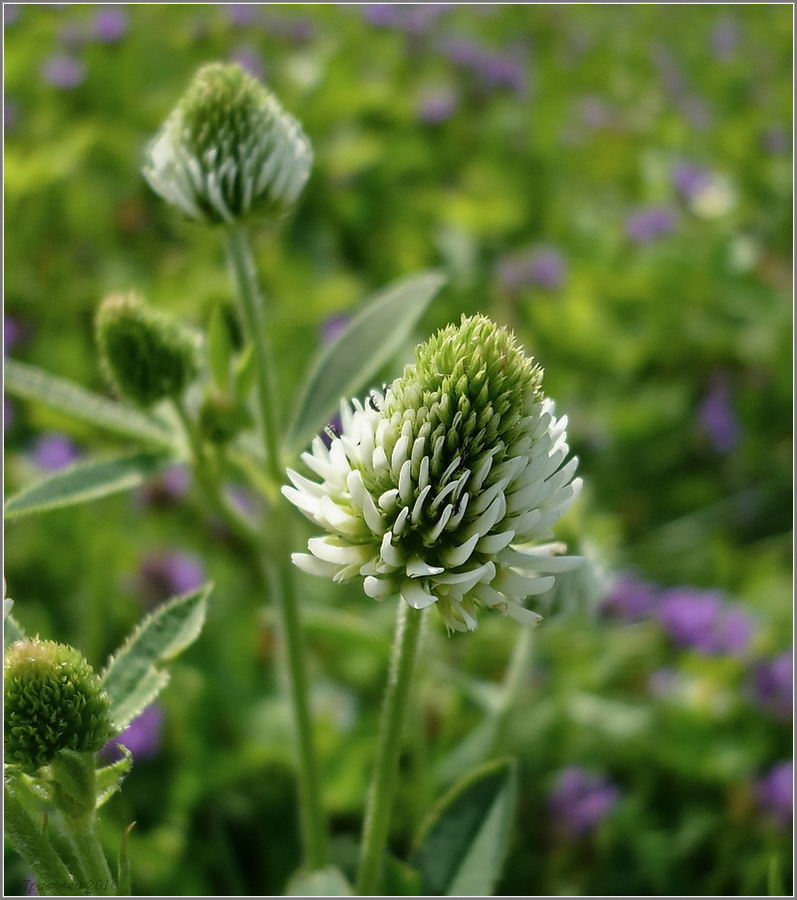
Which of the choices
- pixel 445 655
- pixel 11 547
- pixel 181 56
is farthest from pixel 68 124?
pixel 445 655

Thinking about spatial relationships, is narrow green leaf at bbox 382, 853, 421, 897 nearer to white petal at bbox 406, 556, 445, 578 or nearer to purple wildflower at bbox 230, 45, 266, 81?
white petal at bbox 406, 556, 445, 578

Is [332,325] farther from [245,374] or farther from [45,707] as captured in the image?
[45,707]

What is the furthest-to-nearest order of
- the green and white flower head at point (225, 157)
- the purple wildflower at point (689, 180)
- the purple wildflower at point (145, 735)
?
1. the purple wildflower at point (689, 180)
2. the purple wildflower at point (145, 735)
3. the green and white flower head at point (225, 157)

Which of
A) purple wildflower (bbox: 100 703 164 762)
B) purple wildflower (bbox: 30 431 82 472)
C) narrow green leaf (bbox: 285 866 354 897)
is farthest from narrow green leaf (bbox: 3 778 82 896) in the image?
purple wildflower (bbox: 30 431 82 472)

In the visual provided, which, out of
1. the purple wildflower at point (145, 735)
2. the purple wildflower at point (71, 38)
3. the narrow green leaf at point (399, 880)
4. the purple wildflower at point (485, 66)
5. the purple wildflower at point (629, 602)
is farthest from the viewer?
the purple wildflower at point (485, 66)

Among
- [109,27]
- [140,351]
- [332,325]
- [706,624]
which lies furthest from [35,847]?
[109,27]

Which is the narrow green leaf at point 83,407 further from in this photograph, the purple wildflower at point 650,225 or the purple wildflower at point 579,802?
the purple wildflower at point 650,225

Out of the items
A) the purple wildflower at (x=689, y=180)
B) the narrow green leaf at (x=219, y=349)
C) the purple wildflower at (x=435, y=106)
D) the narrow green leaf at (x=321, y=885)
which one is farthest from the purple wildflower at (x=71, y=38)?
the narrow green leaf at (x=321, y=885)

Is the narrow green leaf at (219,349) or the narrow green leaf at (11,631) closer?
the narrow green leaf at (11,631)
